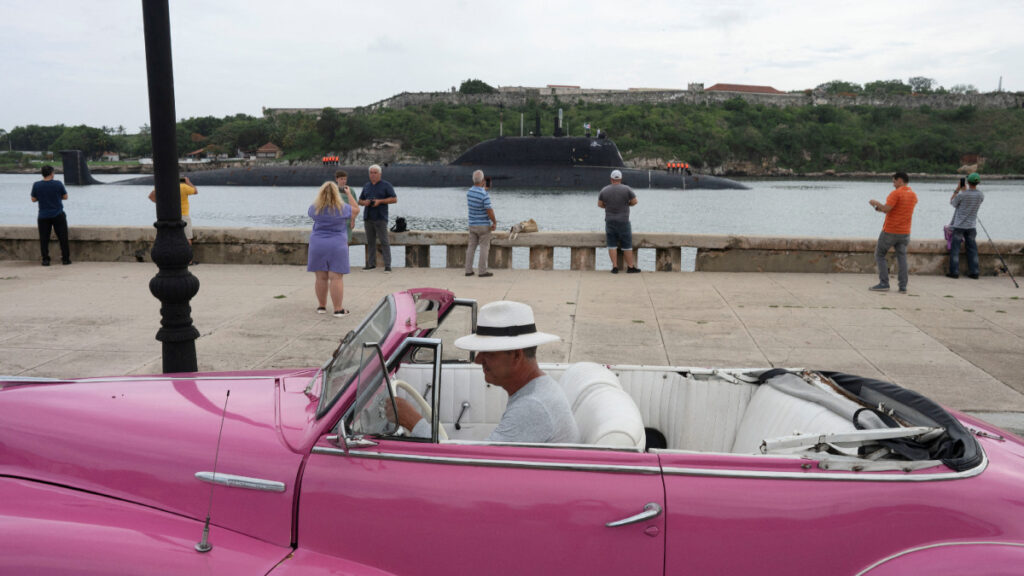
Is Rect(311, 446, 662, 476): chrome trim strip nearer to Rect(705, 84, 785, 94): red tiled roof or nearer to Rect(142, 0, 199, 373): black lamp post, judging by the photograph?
Rect(142, 0, 199, 373): black lamp post

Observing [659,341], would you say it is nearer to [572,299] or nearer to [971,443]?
[572,299]

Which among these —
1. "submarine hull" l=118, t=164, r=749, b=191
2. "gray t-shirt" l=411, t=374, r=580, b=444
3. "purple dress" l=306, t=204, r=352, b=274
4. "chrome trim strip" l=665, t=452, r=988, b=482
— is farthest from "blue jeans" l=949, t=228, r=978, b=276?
"submarine hull" l=118, t=164, r=749, b=191

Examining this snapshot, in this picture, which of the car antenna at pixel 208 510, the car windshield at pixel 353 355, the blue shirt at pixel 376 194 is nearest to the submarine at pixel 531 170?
the blue shirt at pixel 376 194

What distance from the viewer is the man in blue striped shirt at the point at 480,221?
37.9ft

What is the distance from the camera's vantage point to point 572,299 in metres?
10.0

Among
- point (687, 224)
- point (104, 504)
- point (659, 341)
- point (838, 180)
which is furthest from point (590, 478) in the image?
point (838, 180)

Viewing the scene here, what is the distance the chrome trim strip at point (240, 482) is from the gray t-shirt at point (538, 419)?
30.5 inches

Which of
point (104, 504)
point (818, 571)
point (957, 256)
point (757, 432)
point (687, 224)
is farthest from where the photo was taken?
point (687, 224)

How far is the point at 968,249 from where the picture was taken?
11.6 m

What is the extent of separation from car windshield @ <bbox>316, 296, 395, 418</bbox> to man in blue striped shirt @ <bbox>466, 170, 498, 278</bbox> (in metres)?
8.47

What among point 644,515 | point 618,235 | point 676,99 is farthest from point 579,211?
point 676,99

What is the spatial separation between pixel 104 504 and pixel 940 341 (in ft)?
26.4

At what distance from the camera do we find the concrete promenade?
6871 millimetres

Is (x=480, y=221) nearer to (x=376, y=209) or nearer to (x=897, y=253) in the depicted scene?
(x=376, y=209)
